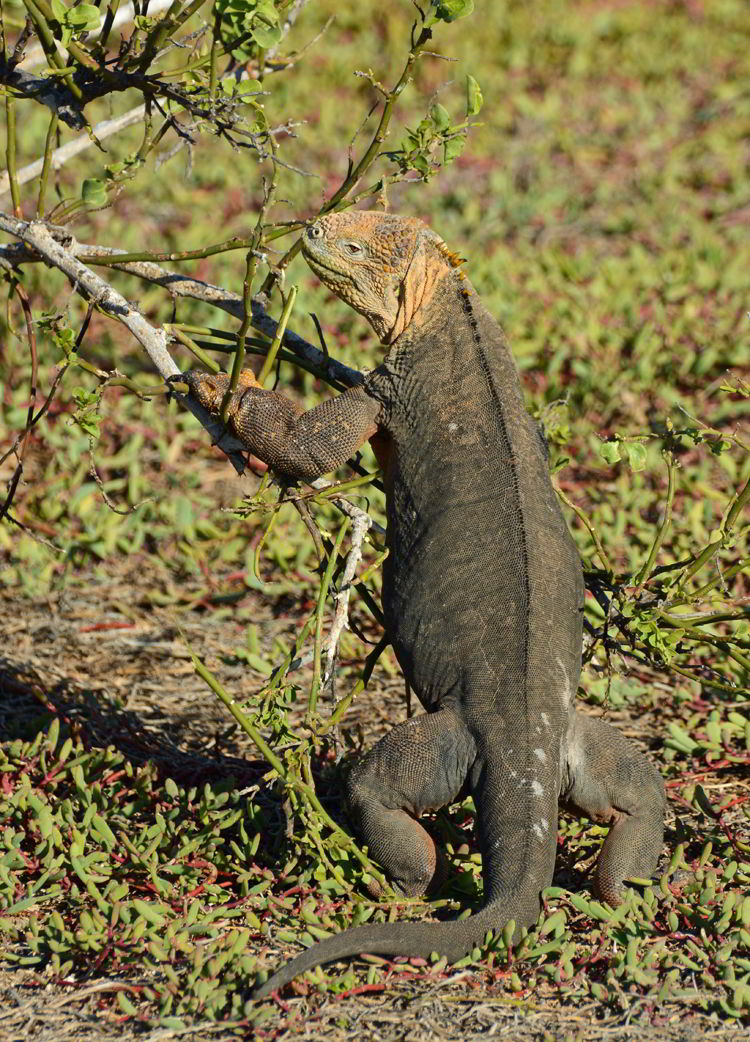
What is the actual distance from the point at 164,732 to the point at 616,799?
1987 mm

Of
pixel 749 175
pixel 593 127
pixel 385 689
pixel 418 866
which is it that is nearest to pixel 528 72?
pixel 593 127

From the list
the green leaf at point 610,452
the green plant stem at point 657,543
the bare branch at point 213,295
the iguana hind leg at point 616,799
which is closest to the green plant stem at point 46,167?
the bare branch at point 213,295

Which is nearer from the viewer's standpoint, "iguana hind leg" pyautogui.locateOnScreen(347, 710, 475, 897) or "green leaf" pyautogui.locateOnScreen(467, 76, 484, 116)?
"green leaf" pyautogui.locateOnScreen(467, 76, 484, 116)

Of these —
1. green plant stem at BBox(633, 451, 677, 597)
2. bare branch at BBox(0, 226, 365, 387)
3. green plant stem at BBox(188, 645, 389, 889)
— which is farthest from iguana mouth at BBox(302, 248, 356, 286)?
green plant stem at BBox(188, 645, 389, 889)

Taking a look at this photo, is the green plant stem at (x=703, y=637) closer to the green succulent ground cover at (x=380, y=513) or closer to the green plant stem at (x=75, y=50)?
the green succulent ground cover at (x=380, y=513)

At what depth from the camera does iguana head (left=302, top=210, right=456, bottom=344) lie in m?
4.42

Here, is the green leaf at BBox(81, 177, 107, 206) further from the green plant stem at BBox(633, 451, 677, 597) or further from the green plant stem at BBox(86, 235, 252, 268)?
the green plant stem at BBox(633, 451, 677, 597)

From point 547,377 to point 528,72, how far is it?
5596 mm

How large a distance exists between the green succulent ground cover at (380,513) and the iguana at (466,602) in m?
0.16

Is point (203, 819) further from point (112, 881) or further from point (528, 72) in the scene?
point (528, 72)

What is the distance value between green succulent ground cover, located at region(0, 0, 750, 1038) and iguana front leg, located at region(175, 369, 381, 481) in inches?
6.7

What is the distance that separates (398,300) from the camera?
4453mm

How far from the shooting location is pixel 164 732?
5238mm

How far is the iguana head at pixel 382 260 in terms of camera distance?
442cm
